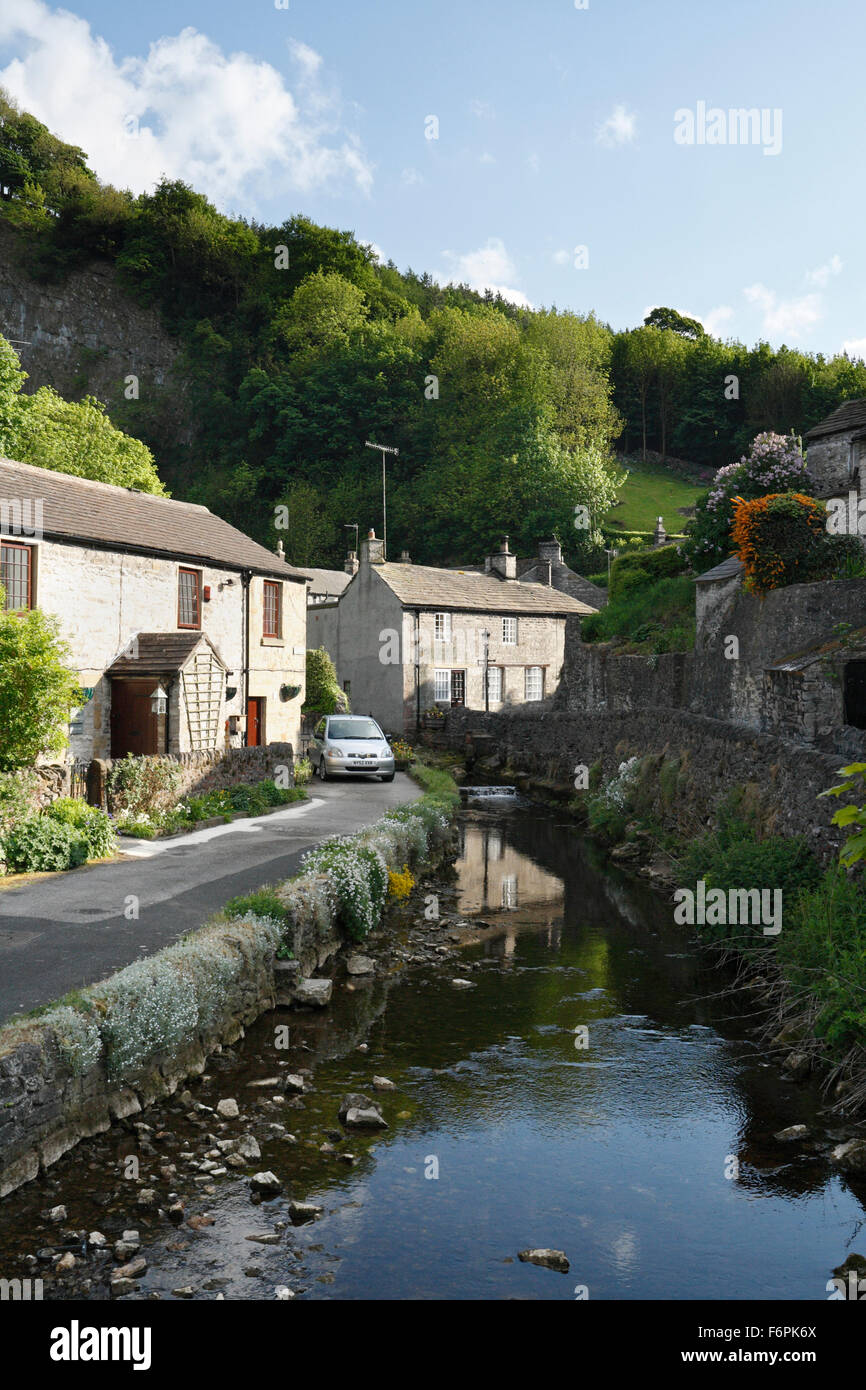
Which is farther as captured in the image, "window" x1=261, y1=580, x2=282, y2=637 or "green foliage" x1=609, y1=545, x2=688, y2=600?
"green foliage" x1=609, y1=545, x2=688, y2=600

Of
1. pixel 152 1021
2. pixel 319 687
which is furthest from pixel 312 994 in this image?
Result: pixel 319 687

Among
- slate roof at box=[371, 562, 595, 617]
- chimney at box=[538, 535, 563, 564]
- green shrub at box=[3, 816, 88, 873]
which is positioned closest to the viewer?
green shrub at box=[3, 816, 88, 873]

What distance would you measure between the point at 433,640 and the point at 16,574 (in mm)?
24320

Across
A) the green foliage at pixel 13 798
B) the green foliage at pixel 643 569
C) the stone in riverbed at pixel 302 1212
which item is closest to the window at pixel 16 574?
the green foliage at pixel 13 798

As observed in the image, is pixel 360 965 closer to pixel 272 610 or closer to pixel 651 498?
pixel 272 610

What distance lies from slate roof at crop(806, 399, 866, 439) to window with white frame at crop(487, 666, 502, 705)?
18661 mm

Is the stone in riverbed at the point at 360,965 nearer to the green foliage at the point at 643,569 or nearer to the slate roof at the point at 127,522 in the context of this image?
the slate roof at the point at 127,522

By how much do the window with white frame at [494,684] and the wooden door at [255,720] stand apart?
17.9m

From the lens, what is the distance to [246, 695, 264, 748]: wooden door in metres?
27.5

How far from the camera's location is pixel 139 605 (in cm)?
2255

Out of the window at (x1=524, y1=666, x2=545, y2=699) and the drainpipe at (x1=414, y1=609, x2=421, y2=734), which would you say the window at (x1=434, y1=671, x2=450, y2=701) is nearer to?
the drainpipe at (x1=414, y1=609, x2=421, y2=734)

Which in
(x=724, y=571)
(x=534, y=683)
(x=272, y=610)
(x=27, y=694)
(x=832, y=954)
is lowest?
(x=832, y=954)

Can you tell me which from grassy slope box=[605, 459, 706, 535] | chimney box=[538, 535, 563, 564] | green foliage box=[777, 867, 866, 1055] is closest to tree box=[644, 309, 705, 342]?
grassy slope box=[605, 459, 706, 535]
